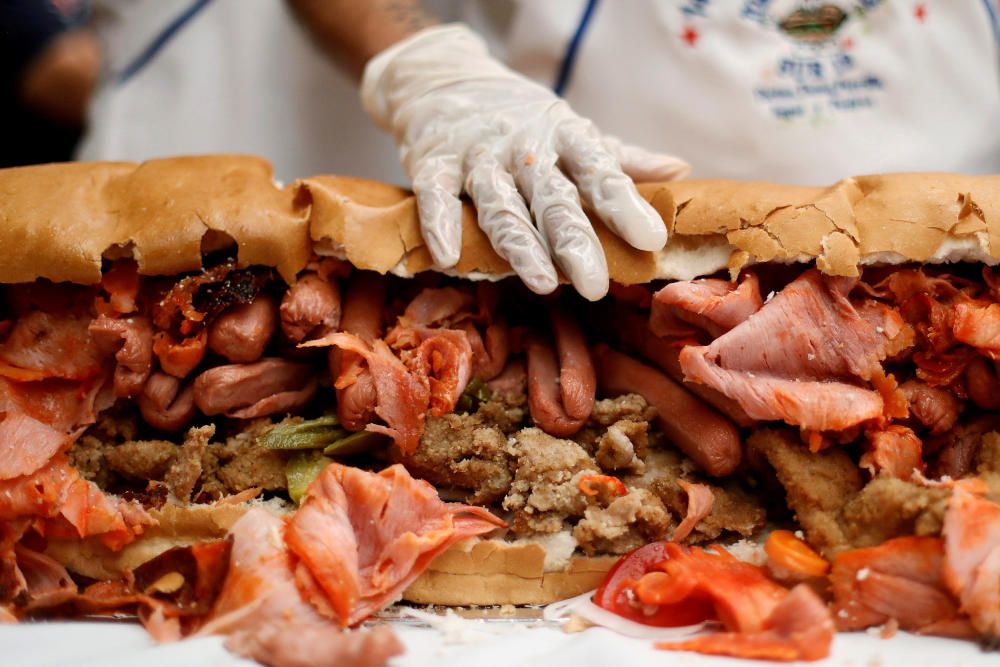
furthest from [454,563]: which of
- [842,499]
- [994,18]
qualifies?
[994,18]

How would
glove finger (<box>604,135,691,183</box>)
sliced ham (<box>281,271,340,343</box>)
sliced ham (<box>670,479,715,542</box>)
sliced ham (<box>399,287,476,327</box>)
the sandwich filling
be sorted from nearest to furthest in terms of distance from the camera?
1. the sandwich filling
2. sliced ham (<box>670,479,715,542</box>)
3. sliced ham (<box>281,271,340,343</box>)
4. sliced ham (<box>399,287,476,327</box>)
5. glove finger (<box>604,135,691,183</box>)

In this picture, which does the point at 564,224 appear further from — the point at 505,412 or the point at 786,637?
the point at 786,637

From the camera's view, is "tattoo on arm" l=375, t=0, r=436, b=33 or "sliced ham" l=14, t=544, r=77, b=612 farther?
"tattoo on arm" l=375, t=0, r=436, b=33

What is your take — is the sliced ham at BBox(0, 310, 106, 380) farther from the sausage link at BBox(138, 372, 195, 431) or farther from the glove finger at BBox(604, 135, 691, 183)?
the glove finger at BBox(604, 135, 691, 183)

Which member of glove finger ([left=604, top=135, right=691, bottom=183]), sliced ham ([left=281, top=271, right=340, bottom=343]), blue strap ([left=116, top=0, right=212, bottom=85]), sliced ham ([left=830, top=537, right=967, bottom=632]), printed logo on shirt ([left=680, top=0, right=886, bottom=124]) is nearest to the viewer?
sliced ham ([left=830, top=537, right=967, bottom=632])

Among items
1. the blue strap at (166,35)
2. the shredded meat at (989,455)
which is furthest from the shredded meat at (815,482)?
the blue strap at (166,35)

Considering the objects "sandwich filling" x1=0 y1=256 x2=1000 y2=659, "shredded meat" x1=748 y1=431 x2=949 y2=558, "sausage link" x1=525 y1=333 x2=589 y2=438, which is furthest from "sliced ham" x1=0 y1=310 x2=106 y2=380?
"shredded meat" x1=748 y1=431 x2=949 y2=558

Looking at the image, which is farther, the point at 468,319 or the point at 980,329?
the point at 468,319
